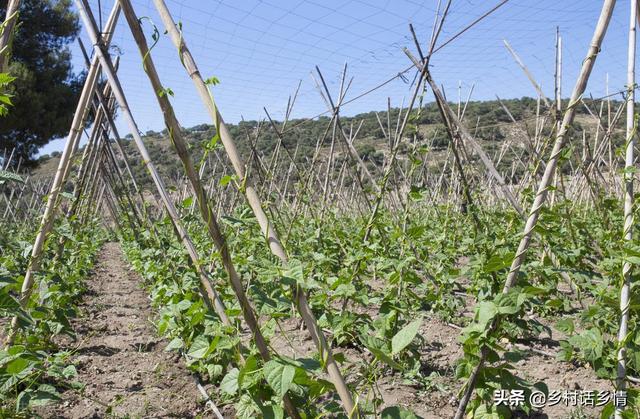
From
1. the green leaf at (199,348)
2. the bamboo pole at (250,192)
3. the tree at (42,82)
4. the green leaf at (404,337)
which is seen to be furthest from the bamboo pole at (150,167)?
the tree at (42,82)

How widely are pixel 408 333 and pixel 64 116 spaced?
19.8 m

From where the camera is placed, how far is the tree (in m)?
16.3

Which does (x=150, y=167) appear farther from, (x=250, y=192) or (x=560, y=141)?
(x=560, y=141)

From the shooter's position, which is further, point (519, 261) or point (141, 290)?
point (141, 290)

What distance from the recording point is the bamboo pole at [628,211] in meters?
1.99

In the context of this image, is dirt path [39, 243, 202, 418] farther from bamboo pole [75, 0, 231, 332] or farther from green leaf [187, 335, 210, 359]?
green leaf [187, 335, 210, 359]

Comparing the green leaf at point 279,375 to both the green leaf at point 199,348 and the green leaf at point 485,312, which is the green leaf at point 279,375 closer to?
the green leaf at point 199,348

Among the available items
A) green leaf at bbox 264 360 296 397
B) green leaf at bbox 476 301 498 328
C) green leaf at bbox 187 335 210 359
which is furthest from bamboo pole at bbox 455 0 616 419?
green leaf at bbox 187 335 210 359

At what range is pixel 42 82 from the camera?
1773 centimetres

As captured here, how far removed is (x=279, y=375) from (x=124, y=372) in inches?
88.8

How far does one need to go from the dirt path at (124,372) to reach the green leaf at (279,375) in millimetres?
1389

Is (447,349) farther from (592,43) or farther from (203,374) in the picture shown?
(592,43)

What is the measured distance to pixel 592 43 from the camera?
178 centimetres

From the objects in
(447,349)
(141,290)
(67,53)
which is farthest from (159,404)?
(67,53)
